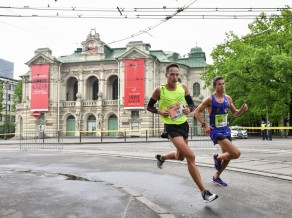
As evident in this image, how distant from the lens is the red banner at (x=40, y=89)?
51594 millimetres

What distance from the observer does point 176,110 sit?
5.44m

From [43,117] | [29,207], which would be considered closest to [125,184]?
[29,207]

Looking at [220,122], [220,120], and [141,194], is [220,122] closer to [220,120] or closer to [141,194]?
[220,120]

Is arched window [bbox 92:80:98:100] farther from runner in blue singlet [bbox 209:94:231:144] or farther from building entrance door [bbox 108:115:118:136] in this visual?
runner in blue singlet [bbox 209:94:231:144]

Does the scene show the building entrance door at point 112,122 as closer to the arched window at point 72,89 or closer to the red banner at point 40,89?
the arched window at point 72,89

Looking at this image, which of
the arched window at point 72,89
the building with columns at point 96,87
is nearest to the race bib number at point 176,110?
the building with columns at point 96,87

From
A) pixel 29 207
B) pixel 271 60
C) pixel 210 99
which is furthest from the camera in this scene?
pixel 271 60

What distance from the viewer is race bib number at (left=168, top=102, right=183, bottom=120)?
17.7 feet

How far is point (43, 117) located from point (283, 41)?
1398 inches

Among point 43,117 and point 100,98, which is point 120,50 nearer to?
point 100,98

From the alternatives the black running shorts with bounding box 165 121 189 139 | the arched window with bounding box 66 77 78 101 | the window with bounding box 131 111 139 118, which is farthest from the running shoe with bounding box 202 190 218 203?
the arched window with bounding box 66 77 78 101

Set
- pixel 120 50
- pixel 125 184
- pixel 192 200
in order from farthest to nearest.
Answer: pixel 120 50 → pixel 125 184 → pixel 192 200

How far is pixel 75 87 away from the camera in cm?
5691

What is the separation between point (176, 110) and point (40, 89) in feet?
162
